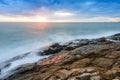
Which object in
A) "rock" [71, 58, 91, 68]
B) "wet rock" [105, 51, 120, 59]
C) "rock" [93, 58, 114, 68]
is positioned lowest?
"rock" [71, 58, 91, 68]

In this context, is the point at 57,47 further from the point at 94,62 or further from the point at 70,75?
the point at 70,75

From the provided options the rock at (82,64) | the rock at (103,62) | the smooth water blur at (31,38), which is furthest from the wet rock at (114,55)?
the smooth water blur at (31,38)

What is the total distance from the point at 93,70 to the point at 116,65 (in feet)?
4.28

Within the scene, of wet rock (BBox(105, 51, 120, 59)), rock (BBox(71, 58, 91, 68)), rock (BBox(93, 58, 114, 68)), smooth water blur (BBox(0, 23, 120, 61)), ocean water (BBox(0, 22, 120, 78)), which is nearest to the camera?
rock (BBox(93, 58, 114, 68))

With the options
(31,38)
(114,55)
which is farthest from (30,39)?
(114,55)

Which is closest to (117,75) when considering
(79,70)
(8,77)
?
(79,70)

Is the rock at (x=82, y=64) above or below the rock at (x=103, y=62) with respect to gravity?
below

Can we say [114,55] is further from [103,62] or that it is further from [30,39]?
[30,39]

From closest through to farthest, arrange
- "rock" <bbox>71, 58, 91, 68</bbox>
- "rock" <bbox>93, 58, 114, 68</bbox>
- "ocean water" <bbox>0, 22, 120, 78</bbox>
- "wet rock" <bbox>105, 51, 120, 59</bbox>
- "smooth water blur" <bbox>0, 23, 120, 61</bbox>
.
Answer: "rock" <bbox>93, 58, 114, 68</bbox> < "rock" <bbox>71, 58, 91, 68</bbox> < "wet rock" <bbox>105, 51, 120, 59</bbox> < "ocean water" <bbox>0, 22, 120, 78</bbox> < "smooth water blur" <bbox>0, 23, 120, 61</bbox>

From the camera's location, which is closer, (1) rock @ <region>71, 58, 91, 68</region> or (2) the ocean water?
(1) rock @ <region>71, 58, 91, 68</region>

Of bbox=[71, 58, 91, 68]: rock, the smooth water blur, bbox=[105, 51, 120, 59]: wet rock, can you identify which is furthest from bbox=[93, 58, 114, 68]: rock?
the smooth water blur

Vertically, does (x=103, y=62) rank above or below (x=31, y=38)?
above

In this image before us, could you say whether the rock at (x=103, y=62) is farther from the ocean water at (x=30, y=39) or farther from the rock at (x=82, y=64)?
the ocean water at (x=30, y=39)

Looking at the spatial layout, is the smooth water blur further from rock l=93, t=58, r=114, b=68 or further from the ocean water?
rock l=93, t=58, r=114, b=68
